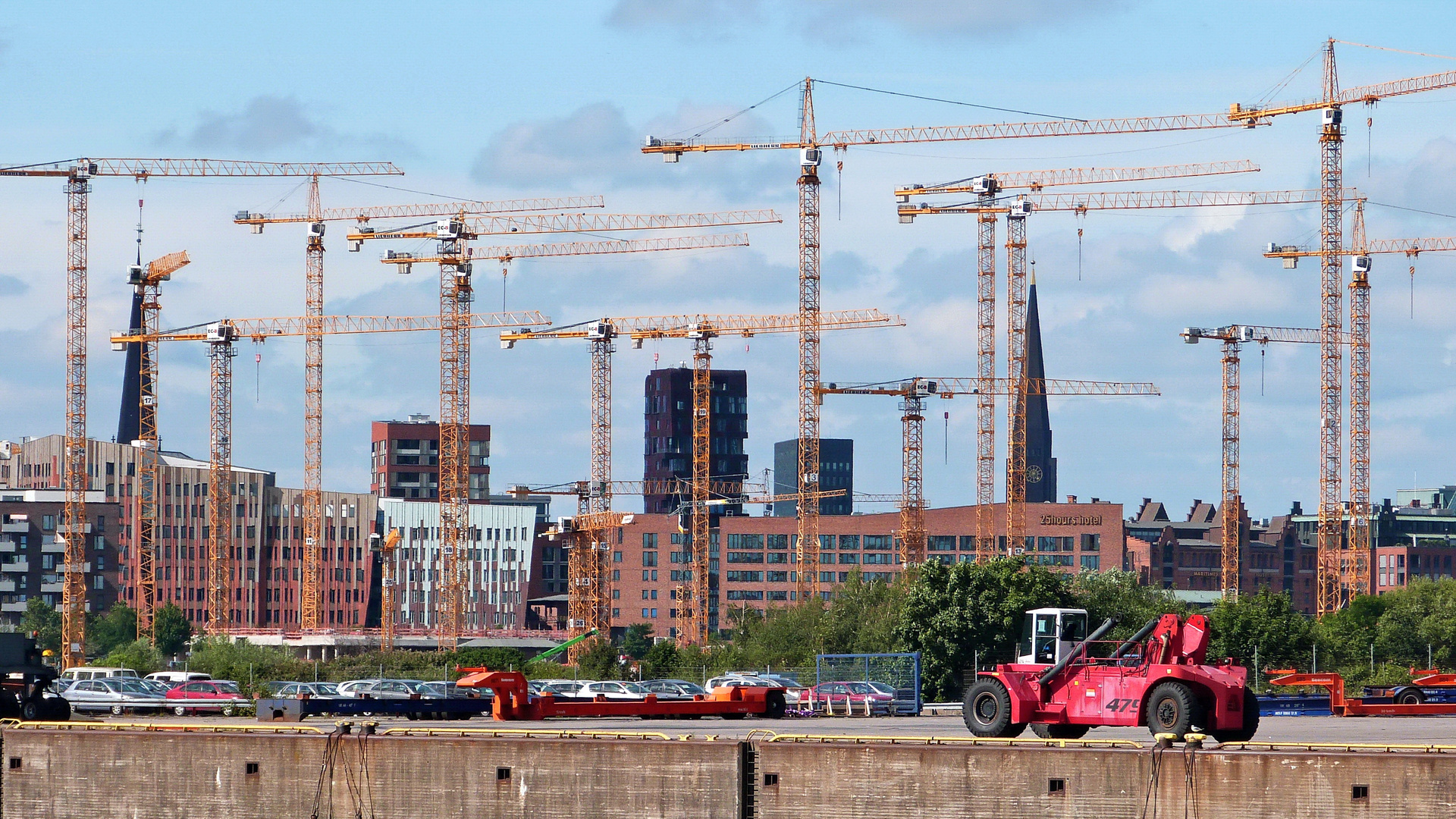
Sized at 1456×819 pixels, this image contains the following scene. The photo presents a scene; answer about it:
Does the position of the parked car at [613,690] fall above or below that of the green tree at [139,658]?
above

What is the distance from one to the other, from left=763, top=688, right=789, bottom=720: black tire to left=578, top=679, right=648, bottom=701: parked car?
7.60 metres

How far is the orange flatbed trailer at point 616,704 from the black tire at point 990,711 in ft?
→ 56.2

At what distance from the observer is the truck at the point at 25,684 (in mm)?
55000

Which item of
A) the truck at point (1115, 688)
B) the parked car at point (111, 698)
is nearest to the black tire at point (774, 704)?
the truck at point (1115, 688)

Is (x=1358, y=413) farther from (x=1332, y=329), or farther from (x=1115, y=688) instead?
(x=1115, y=688)

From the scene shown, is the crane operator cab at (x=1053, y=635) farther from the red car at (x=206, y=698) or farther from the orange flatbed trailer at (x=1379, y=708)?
the red car at (x=206, y=698)

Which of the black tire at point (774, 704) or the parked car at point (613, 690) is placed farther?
the parked car at point (613, 690)

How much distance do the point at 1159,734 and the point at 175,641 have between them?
533 ft

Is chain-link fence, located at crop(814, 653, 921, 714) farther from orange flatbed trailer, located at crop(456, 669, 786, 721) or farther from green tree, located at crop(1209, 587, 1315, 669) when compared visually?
green tree, located at crop(1209, 587, 1315, 669)

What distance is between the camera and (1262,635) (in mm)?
105688

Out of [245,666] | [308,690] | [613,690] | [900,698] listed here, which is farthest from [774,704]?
[245,666]

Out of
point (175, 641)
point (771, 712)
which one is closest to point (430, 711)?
point (771, 712)

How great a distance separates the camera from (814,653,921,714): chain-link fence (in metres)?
68.2

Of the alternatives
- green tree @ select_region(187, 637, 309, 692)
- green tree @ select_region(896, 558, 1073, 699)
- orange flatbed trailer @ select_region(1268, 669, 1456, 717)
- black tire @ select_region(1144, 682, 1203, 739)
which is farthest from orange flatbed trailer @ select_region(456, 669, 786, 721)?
green tree @ select_region(896, 558, 1073, 699)
